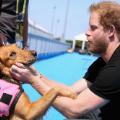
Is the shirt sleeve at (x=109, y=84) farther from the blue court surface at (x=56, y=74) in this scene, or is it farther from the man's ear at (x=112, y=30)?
the blue court surface at (x=56, y=74)

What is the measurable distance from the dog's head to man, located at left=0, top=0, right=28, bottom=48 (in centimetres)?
91

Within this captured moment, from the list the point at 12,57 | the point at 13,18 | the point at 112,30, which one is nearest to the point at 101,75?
the point at 112,30

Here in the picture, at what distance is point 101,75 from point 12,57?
89 cm

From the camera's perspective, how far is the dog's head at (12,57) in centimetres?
361

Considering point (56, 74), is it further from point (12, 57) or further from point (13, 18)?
point (12, 57)

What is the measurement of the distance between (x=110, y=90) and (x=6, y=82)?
87 centimetres

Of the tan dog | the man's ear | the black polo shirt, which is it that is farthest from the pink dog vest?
the man's ear

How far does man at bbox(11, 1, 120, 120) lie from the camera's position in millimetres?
3162

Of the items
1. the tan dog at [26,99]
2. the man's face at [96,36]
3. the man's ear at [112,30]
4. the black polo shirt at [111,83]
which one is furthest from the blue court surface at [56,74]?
the man's ear at [112,30]

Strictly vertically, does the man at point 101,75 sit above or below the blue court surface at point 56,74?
above

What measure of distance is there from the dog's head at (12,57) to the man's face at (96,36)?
0.55m

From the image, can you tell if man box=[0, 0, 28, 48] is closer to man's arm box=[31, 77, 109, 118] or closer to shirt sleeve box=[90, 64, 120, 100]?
man's arm box=[31, 77, 109, 118]

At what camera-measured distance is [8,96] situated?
10.9 ft

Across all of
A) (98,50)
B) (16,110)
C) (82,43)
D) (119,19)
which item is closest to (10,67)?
(16,110)
